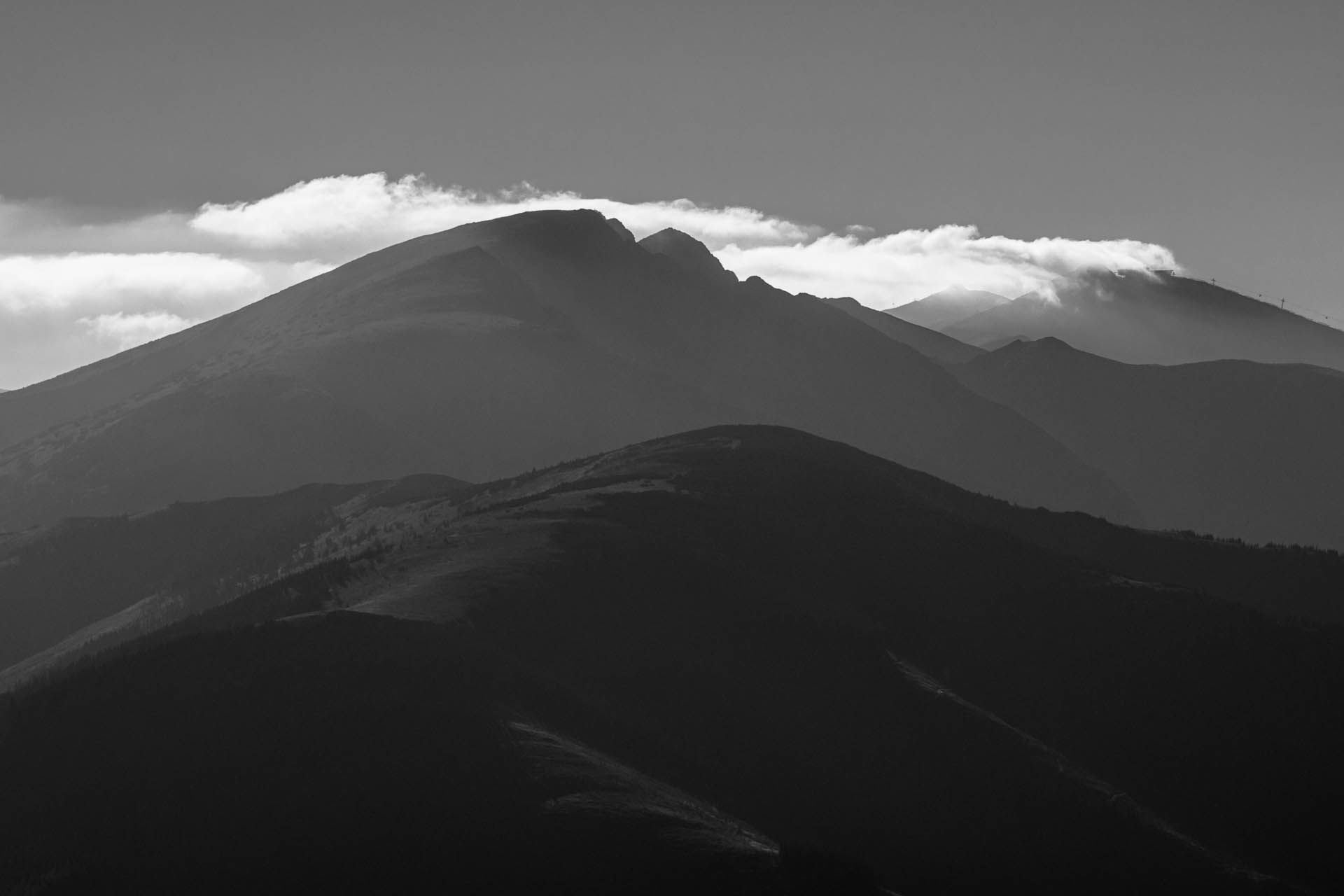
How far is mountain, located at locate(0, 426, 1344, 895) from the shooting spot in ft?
226

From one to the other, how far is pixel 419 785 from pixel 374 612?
81.8 feet

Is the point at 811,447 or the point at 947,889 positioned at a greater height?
the point at 811,447

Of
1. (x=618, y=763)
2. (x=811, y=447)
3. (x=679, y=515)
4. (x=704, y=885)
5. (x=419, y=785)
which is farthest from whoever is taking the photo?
(x=811, y=447)

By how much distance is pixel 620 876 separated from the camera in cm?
6531

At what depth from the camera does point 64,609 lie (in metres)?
197

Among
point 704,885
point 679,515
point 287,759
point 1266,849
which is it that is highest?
point 679,515

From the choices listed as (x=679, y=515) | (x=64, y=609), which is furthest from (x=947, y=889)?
(x=64, y=609)

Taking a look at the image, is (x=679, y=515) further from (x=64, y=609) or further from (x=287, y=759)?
(x=64, y=609)

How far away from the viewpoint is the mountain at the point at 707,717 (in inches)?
2717

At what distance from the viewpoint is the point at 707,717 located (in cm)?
9638

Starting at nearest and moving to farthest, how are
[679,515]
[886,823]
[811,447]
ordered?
[886,823]
[679,515]
[811,447]

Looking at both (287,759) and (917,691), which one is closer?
(287,759)

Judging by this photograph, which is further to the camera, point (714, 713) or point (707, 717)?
point (714, 713)

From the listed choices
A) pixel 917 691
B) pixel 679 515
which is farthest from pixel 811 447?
pixel 917 691
